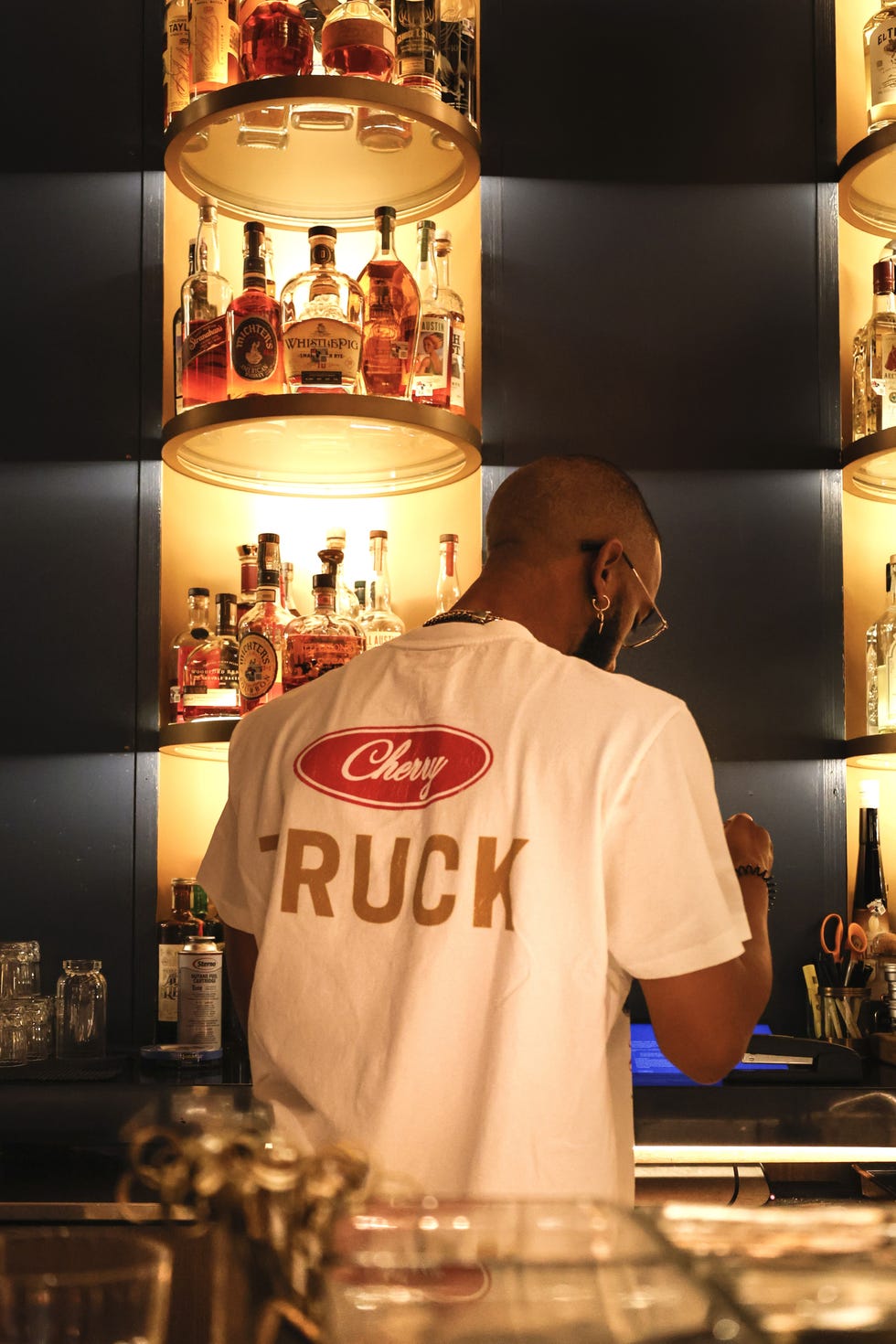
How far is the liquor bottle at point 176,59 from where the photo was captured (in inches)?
88.8

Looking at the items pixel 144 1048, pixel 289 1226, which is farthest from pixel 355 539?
pixel 289 1226

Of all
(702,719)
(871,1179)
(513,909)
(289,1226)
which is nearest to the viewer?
(289,1226)

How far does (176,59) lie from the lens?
2.27 meters

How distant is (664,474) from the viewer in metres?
2.34

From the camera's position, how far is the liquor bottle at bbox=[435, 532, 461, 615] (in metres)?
2.24

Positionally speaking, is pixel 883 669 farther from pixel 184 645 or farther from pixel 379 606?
pixel 184 645

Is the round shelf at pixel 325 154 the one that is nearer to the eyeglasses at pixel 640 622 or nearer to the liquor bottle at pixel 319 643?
the liquor bottle at pixel 319 643

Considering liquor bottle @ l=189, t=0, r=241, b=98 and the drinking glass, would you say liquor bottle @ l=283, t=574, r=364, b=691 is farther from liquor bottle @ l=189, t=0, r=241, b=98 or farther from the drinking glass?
the drinking glass

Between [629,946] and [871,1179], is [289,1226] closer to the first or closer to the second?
[629,946]

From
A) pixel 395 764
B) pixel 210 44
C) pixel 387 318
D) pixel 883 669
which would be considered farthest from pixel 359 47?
pixel 395 764

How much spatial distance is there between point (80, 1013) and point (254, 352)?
1032mm

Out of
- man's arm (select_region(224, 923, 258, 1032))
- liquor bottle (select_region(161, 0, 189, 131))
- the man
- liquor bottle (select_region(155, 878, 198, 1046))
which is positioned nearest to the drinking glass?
the man

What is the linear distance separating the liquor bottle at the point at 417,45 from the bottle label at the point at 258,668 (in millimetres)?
914

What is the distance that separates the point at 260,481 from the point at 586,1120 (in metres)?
1.47
